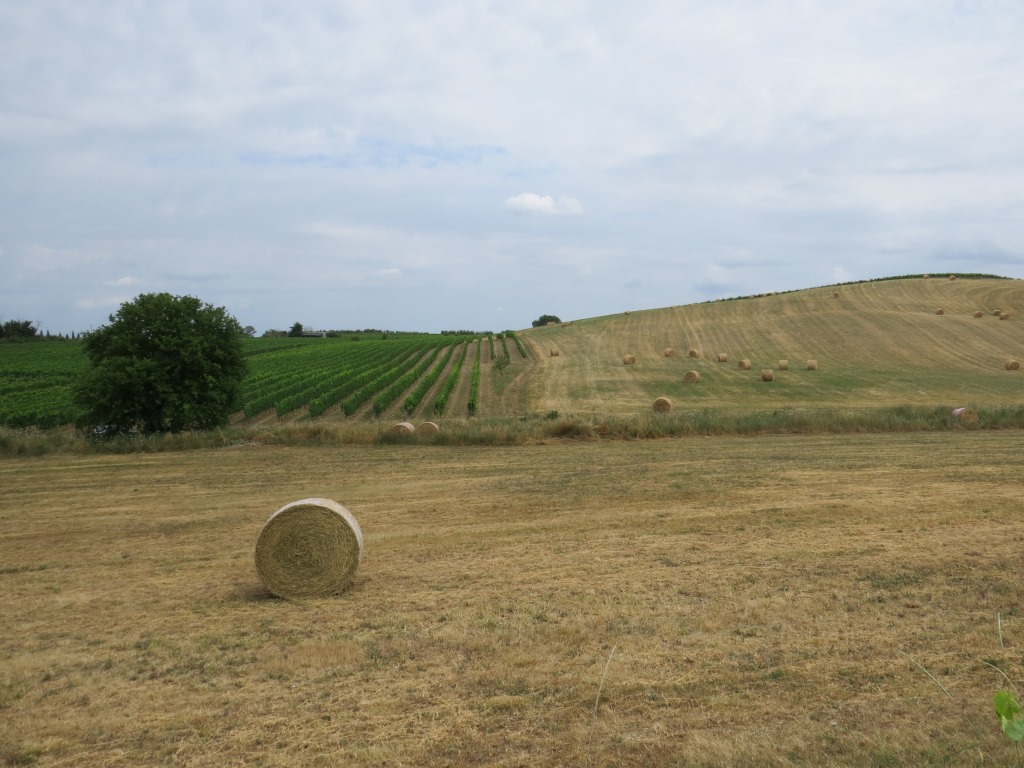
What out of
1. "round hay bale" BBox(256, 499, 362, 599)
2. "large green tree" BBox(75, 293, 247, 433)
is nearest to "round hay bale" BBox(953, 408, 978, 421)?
"round hay bale" BBox(256, 499, 362, 599)

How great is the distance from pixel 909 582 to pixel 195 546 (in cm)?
954

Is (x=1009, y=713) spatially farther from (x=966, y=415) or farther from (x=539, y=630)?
(x=966, y=415)

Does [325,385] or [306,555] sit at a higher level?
[325,385]

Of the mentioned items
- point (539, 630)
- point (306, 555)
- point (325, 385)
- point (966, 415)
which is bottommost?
point (539, 630)

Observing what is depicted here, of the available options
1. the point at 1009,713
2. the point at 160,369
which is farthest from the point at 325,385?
the point at 1009,713

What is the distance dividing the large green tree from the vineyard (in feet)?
8.30

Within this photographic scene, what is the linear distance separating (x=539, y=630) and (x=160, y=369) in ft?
64.9

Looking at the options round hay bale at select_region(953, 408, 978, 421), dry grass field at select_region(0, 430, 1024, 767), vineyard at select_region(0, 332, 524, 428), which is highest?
vineyard at select_region(0, 332, 524, 428)

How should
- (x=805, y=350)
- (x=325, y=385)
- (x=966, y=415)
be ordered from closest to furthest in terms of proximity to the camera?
(x=966, y=415) < (x=325, y=385) < (x=805, y=350)

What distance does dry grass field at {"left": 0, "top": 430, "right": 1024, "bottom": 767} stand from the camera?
563cm

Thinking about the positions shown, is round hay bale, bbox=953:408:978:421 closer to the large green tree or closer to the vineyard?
the vineyard

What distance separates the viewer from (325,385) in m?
A: 38.2

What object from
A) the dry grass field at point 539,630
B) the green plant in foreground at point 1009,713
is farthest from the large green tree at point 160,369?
the green plant in foreground at point 1009,713

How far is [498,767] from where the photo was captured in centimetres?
527
